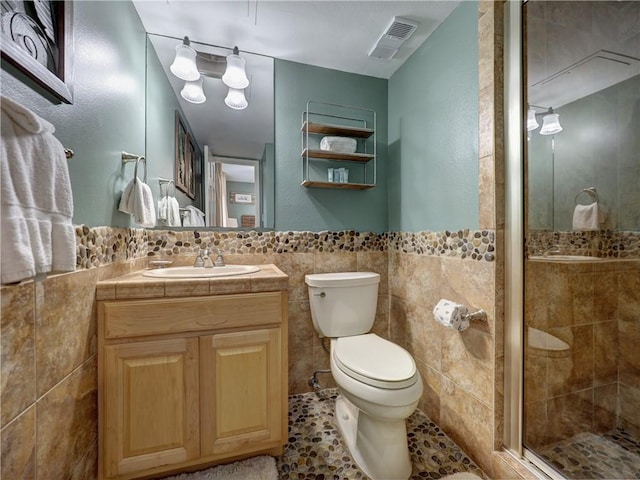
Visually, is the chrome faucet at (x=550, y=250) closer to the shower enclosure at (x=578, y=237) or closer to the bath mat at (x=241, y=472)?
the shower enclosure at (x=578, y=237)

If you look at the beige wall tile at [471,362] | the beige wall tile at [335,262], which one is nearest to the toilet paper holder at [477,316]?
the beige wall tile at [471,362]

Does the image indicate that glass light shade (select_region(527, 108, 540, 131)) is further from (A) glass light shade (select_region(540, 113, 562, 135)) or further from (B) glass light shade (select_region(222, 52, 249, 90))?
(B) glass light shade (select_region(222, 52, 249, 90))

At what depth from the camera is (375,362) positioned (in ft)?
4.06

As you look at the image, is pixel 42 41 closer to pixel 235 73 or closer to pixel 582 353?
pixel 235 73

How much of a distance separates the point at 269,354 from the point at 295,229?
0.83 meters

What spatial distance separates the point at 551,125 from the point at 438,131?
499 millimetres

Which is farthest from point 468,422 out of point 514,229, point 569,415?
point 514,229

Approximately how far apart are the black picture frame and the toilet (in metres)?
1.29

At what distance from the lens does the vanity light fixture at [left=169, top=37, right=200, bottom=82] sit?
4.91 feet

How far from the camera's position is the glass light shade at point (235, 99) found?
1678mm

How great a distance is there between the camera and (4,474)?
2.01 ft

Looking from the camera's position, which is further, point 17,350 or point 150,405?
point 150,405

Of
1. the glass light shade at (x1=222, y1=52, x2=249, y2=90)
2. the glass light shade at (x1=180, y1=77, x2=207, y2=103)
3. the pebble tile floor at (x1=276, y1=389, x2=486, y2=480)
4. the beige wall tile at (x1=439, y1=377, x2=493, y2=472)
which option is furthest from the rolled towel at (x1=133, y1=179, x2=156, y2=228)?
the beige wall tile at (x1=439, y1=377, x2=493, y2=472)

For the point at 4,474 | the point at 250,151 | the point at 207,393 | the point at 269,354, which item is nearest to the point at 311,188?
the point at 250,151
